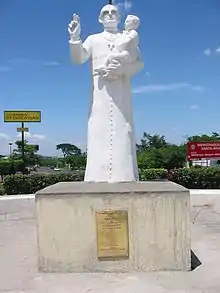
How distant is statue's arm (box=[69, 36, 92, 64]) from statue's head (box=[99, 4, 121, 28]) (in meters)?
0.34

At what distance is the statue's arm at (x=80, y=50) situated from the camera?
5.96m

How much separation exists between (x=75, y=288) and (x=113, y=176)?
2355 mm

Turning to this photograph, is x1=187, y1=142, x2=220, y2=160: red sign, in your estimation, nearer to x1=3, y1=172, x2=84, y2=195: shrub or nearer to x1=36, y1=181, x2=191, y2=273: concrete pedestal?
x1=3, y1=172, x2=84, y2=195: shrub

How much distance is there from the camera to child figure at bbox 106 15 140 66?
19.3ft

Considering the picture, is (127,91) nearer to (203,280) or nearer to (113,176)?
(113,176)

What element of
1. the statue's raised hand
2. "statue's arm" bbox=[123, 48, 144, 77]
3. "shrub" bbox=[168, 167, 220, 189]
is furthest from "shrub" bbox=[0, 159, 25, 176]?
the statue's raised hand

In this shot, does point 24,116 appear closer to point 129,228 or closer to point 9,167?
point 9,167

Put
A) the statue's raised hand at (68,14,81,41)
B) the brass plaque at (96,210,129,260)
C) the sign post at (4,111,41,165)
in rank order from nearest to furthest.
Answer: the brass plaque at (96,210,129,260)
the statue's raised hand at (68,14,81,41)
the sign post at (4,111,41,165)

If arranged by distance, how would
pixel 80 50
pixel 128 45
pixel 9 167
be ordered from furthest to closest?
pixel 9 167 < pixel 80 50 < pixel 128 45

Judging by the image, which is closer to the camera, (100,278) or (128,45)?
(100,278)

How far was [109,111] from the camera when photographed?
6.13 metres

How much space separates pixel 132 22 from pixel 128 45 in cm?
36

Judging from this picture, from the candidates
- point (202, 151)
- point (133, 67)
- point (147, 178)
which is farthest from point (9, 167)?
point (133, 67)

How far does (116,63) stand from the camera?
595 cm
